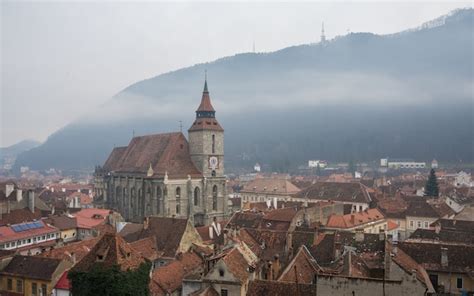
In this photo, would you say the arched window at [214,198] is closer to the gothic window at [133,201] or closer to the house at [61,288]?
the gothic window at [133,201]

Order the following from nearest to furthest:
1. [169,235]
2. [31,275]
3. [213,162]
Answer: [31,275] → [169,235] → [213,162]

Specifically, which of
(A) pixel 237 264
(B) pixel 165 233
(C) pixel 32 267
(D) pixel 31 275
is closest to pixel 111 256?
(A) pixel 237 264

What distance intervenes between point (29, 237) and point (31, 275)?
60.4ft

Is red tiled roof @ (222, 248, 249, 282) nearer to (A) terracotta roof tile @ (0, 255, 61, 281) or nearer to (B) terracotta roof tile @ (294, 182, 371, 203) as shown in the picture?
(A) terracotta roof tile @ (0, 255, 61, 281)

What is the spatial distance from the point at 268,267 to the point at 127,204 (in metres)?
60.7

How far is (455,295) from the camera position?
126 ft

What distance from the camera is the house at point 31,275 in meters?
41.8

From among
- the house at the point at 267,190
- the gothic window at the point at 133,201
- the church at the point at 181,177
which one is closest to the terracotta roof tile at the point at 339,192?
the house at the point at 267,190

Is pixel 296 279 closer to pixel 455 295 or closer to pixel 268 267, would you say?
pixel 268 267

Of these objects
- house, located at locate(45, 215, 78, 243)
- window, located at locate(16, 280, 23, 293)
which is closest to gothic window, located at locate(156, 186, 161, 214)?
house, located at locate(45, 215, 78, 243)

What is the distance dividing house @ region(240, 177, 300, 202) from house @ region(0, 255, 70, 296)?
288 feet

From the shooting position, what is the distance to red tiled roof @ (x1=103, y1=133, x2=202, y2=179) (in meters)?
85.7

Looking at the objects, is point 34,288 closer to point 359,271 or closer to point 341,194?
point 359,271

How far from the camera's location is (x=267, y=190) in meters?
134
